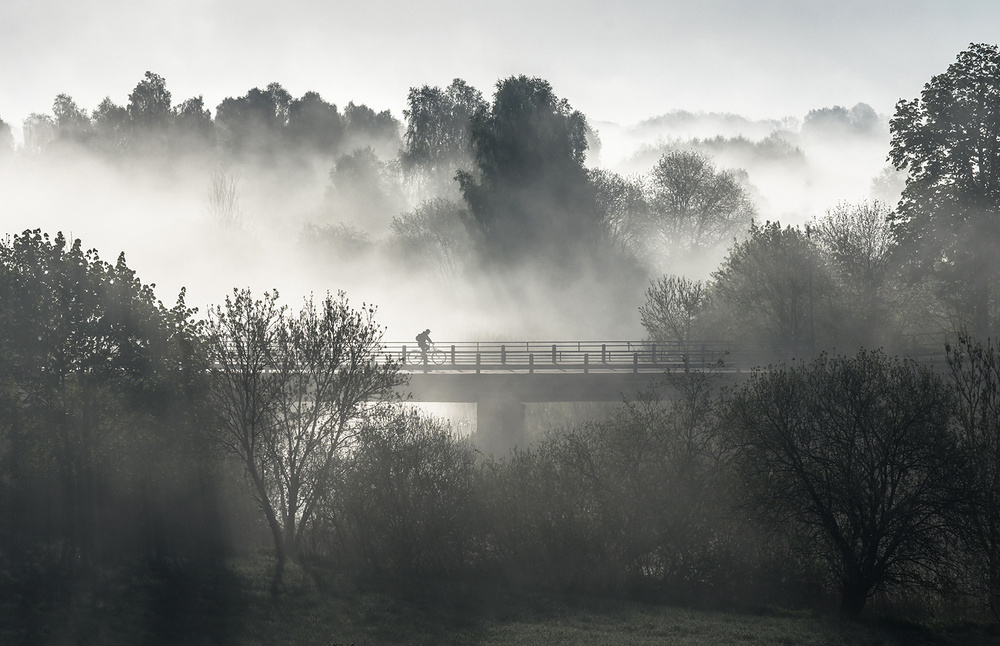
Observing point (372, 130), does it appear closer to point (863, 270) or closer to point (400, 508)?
point (863, 270)

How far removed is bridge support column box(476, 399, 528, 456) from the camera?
4025 cm

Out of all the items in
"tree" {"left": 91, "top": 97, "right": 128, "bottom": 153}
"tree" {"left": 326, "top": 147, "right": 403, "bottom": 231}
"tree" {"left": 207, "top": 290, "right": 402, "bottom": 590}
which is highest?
"tree" {"left": 91, "top": 97, "right": 128, "bottom": 153}

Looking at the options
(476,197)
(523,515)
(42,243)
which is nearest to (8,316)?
(42,243)

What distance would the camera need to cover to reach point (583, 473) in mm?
28156

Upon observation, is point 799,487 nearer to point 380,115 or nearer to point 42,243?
point 42,243

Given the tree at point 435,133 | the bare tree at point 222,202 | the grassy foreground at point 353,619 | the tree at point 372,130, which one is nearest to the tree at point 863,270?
the grassy foreground at point 353,619

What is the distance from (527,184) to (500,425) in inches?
1040

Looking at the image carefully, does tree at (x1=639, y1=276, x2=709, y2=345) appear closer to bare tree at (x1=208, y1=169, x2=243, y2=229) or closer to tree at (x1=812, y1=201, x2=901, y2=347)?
tree at (x1=812, y1=201, x2=901, y2=347)

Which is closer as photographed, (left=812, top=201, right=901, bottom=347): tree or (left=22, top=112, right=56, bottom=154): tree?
(left=812, top=201, right=901, bottom=347): tree

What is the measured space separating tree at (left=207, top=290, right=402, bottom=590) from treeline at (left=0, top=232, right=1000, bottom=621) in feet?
0.28

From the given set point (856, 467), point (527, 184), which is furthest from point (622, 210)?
point (856, 467)

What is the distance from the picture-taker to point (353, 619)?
21562 millimetres

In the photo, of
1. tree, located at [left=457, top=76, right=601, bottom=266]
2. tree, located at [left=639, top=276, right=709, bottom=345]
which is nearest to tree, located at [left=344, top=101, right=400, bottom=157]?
tree, located at [left=457, top=76, right=601, bottom=266]

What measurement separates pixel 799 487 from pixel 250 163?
91.5 metres
